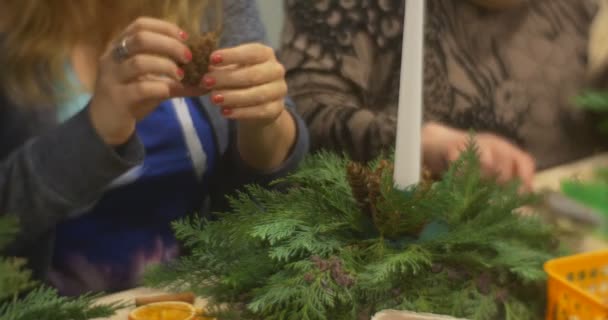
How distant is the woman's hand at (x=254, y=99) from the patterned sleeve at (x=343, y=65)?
0.09 metres

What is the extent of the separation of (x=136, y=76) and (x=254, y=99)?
0.42 feet

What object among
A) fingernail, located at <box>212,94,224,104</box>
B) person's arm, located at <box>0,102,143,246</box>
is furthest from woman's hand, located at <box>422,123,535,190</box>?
person's arm, located at <box>0,102,143,246</box>

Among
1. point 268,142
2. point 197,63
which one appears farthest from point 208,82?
point 268,142

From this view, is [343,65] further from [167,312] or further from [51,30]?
[167,312]

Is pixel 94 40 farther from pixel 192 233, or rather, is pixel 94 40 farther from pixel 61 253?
pixel 192 233

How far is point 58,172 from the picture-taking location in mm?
675

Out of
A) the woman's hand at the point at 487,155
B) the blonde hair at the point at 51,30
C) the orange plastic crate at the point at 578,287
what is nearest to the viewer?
the orange plastic crate at the point at 578,287

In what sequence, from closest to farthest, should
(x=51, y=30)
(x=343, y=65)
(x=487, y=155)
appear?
(x=487, y=155) < (x=51, y=30) < (x=343, y=65)

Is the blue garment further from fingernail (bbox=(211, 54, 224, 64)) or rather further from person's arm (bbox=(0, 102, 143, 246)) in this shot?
fingernail (bbox=(211, 54, 224, 64))

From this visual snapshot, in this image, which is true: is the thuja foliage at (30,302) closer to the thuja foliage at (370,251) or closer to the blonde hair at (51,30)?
the thuja foliage at (370,251)

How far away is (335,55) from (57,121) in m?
0.40

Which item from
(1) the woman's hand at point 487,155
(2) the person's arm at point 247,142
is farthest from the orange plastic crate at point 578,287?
(2) the person's arm at point 247,142

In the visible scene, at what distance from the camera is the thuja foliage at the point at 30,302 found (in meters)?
0.42

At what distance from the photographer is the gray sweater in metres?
0.67
